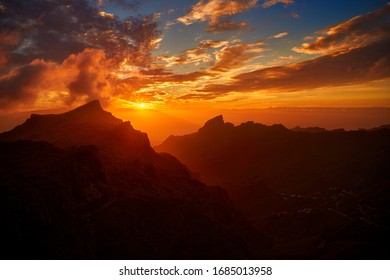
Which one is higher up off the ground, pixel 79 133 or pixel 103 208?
pixel 79 133

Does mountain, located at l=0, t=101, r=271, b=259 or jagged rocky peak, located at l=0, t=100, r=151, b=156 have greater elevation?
jagged rocky peak, located at l=0, t=100, r=151, b=156

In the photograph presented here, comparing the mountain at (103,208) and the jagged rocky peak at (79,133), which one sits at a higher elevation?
the jagged rocky peak at (79,133)

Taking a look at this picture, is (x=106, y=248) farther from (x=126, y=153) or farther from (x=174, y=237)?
(x=126, y=153)

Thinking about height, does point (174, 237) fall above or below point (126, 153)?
below

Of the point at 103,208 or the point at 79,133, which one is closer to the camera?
the point at 103,208

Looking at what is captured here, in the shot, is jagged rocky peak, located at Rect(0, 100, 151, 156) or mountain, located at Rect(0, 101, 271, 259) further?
jagged rocky peak, located at Rect(0, 100, 151, 156)

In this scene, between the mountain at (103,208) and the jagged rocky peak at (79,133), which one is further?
the jagged rocky peak at (79,133)
